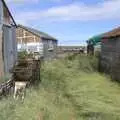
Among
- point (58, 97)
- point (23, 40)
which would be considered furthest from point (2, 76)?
point (23, 40)

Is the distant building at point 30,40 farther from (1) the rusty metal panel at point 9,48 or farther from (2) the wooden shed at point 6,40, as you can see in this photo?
(2) the wooden shed at point 6,40

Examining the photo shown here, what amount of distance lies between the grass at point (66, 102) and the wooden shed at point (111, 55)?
1959 millimetres

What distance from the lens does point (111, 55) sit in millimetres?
25906

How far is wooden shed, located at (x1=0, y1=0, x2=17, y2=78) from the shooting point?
19.5 m

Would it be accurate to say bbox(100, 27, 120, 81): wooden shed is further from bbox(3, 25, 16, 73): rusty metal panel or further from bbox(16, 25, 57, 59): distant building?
bbox(16, 25, 57, 59): distant building

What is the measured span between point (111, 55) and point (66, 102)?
455 inches

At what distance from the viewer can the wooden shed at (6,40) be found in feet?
63.9

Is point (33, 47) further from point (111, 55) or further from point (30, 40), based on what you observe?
point (111, 55)

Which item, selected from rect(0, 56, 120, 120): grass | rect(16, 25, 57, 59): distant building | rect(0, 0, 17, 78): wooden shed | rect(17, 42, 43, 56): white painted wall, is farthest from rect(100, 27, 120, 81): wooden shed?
rect(16, 25, 57, 59): distant building

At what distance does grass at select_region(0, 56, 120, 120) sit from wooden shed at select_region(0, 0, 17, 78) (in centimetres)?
196

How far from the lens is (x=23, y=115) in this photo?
11.2 metres

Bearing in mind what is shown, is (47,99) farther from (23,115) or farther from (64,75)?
(64,75)

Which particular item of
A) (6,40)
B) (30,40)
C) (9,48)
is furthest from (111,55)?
(30,40)

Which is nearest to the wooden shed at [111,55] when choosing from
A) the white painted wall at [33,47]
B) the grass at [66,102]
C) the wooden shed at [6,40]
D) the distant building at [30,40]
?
the grass at [66,102]
